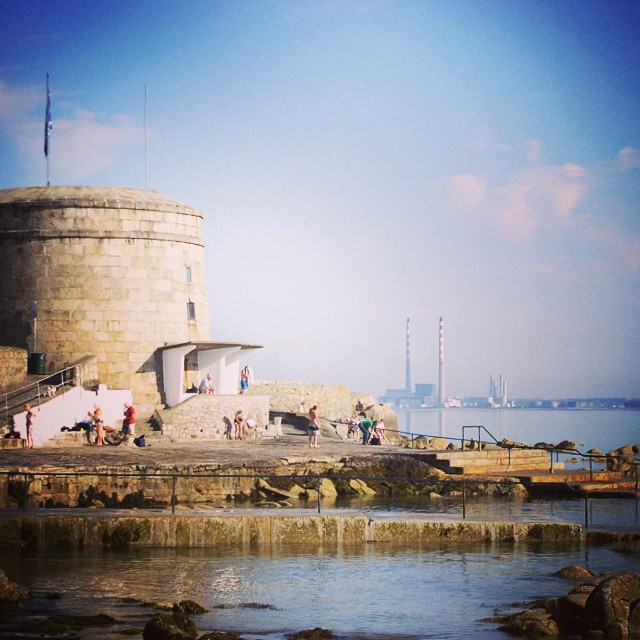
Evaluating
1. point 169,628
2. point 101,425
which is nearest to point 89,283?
point 101,425

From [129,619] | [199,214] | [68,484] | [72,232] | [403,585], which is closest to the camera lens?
[129,619]

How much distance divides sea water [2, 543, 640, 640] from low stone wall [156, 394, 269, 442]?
14.8m

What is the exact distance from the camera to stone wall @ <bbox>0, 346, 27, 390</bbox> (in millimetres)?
34906

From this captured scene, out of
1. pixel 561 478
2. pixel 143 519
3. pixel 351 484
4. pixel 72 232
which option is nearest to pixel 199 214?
pixel 72 232

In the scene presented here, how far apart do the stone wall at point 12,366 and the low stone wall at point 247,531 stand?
1420cm

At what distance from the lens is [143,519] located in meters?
21.3

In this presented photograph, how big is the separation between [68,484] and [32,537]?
641 centimetres

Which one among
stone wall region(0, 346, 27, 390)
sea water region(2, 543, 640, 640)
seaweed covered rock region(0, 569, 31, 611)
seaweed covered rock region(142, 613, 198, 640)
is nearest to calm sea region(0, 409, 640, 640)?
sea water region(2, 543, 640, 640)

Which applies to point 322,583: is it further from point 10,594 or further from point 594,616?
point 10,594

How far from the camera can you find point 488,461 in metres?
34.6

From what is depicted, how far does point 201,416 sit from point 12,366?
5.61 meters

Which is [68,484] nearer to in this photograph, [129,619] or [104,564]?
[104,564]

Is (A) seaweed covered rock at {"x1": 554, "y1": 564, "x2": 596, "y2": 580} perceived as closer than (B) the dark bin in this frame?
Yes

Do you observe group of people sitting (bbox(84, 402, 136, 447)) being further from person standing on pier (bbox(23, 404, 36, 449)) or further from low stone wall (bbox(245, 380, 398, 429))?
low stone wall (bbox(245, 380, 398, 429))
